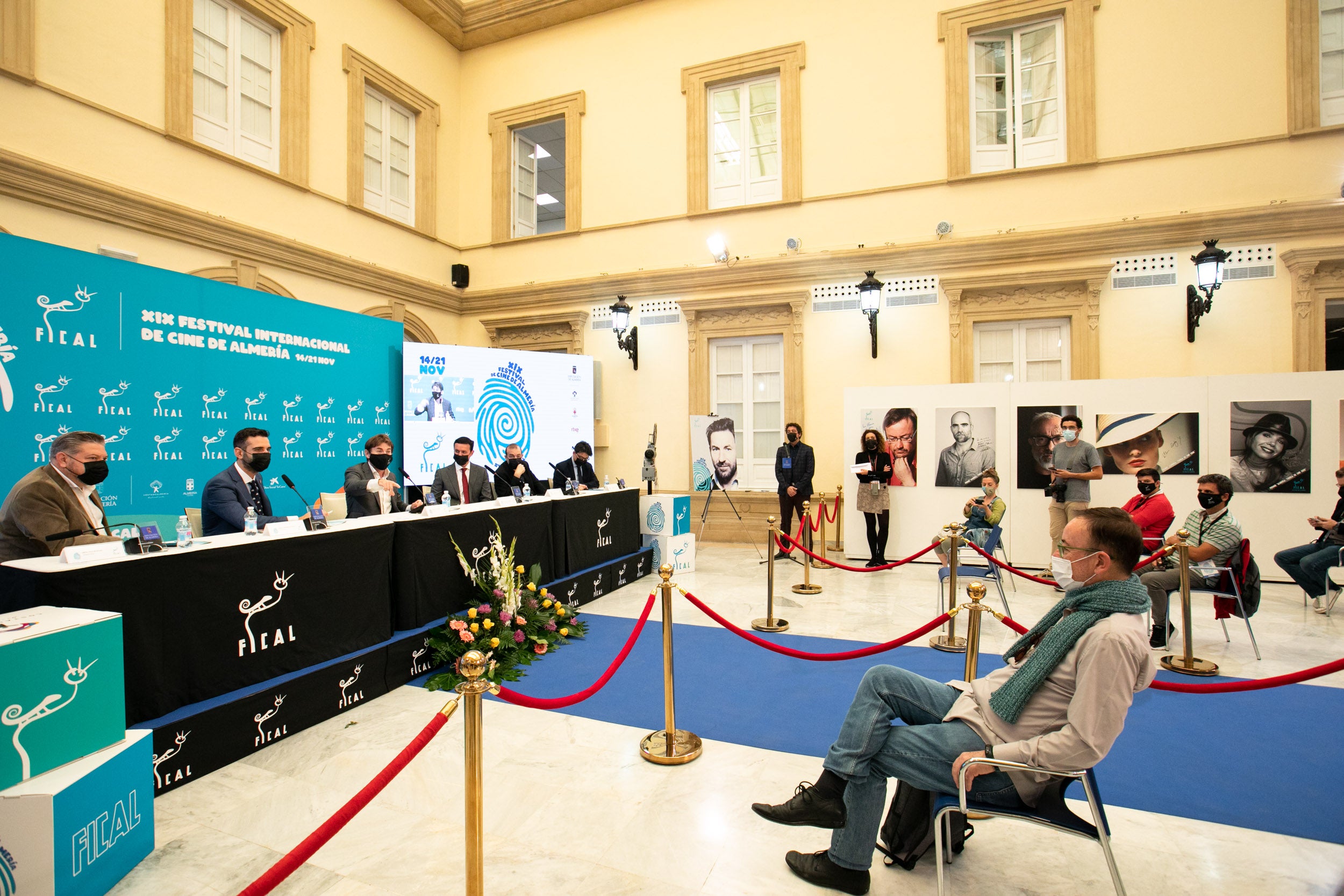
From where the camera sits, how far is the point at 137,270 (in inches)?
231

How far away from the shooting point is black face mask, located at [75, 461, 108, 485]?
362 centimetres

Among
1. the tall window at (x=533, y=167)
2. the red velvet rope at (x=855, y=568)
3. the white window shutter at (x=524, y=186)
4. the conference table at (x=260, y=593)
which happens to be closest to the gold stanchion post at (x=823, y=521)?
the red velvet rope at (x=855, y=568)

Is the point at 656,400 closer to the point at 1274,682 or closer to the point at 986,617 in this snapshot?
the point at 986,617

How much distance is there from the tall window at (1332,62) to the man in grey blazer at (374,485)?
1084 cm

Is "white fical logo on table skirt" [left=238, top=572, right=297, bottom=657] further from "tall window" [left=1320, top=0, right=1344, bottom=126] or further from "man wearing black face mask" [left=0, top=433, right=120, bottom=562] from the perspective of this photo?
"tall window" [left=1320, top=0, right=1344, bottom=126]

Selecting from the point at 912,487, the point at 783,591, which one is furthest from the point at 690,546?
the point at 912,487

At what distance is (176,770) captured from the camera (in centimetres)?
297

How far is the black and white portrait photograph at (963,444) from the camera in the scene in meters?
7.89

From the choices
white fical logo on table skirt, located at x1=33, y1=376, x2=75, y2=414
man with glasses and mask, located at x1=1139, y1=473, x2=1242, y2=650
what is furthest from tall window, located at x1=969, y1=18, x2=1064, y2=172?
white fical logo on table skirt, located at x1=33, y1=376, x2=75, y2=414

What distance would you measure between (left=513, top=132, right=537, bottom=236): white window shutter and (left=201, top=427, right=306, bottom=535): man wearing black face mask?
26.9 feet

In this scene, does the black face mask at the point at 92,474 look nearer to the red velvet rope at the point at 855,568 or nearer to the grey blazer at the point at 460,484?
the grey blazer at the point at 460,484

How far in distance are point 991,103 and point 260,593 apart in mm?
10293

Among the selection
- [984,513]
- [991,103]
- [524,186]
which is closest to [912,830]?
[984,513]

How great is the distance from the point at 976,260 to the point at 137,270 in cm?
940
